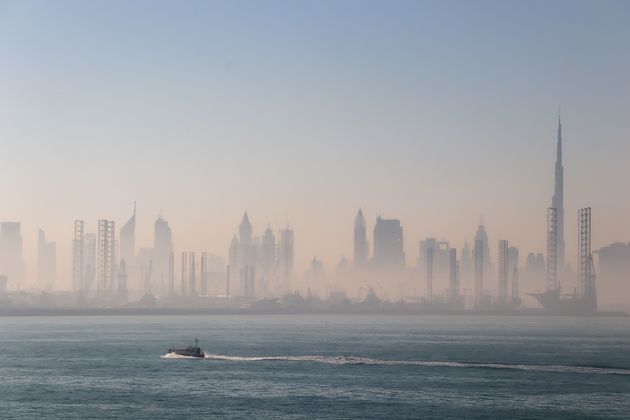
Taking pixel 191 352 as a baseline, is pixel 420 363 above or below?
below

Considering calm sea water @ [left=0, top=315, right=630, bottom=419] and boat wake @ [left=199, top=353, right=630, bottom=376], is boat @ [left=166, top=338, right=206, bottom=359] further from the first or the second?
calm sea water @ [left=0, top=315, right=630, bottom=419]

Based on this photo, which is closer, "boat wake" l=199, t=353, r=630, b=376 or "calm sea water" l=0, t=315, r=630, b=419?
"calm sea water" l=0, t=315, r=630, b=419

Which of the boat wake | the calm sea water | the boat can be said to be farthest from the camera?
the boat

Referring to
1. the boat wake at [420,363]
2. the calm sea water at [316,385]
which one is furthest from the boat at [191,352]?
the calm sea water at [316,385]

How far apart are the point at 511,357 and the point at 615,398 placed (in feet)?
191

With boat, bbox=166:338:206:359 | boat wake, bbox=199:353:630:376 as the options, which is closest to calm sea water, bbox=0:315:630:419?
boat wake, bbox=199:353:630:376

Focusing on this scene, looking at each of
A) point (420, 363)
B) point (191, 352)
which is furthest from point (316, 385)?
point (191, 352)

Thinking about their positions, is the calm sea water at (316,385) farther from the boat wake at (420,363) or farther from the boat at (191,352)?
the boat at (191,352)

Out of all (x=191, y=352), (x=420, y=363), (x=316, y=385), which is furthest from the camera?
(x=191, y=352)

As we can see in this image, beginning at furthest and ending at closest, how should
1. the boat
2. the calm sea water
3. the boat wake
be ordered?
the boat < the boat wake < the calm sea water

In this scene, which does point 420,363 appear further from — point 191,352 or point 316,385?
point 191,352

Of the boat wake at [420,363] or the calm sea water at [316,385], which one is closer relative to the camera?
the calm sea water at [316,385]

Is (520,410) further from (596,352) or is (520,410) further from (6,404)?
Answer: (596,352)

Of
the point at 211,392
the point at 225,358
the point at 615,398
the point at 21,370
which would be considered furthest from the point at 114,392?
the point at 615,398
